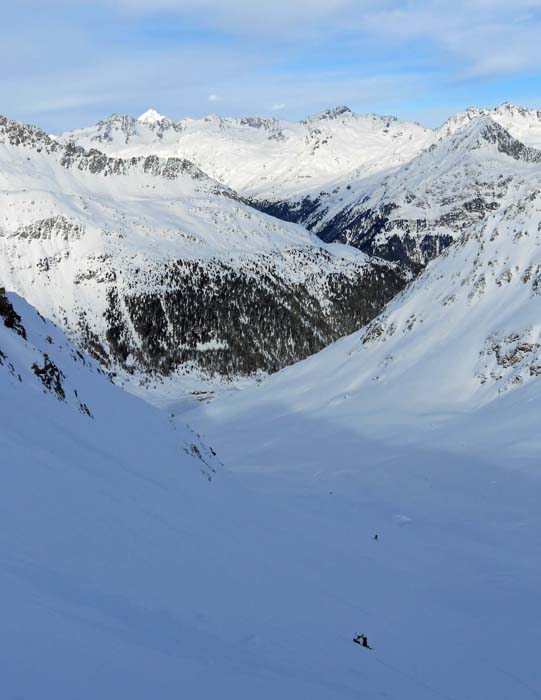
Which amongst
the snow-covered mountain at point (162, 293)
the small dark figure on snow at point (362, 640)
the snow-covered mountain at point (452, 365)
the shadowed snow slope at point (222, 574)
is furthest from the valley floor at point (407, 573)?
the snow-covered mountain at point (162, 293)

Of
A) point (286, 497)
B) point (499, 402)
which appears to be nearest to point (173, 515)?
point (286, 497)

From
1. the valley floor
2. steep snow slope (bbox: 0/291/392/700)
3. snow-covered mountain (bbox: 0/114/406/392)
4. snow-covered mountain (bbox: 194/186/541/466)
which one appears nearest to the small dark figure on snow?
the valley floor

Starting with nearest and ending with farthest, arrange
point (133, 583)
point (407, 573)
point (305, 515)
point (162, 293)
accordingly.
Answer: point (133, 583)
point (407, 573)
point (305, 515)
point (162, 293)

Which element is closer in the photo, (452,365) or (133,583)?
(133,583)

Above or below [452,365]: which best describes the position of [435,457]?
below

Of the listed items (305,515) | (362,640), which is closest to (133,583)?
(362,640)

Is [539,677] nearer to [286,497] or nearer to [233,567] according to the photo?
[233,567]

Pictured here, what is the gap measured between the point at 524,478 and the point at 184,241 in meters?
177

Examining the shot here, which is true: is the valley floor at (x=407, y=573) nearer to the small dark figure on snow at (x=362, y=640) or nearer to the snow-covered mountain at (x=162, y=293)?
the small dark figure on snow at (x=362, y=640)

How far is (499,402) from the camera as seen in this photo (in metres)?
41.2

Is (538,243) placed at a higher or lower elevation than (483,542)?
higher

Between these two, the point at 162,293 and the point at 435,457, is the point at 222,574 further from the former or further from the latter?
the point at 162,293

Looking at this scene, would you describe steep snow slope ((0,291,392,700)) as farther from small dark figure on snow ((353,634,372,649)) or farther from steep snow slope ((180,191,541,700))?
steep snow slope ((180,191,541,700))

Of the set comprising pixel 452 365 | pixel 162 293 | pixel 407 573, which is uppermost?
pixel 162 293
